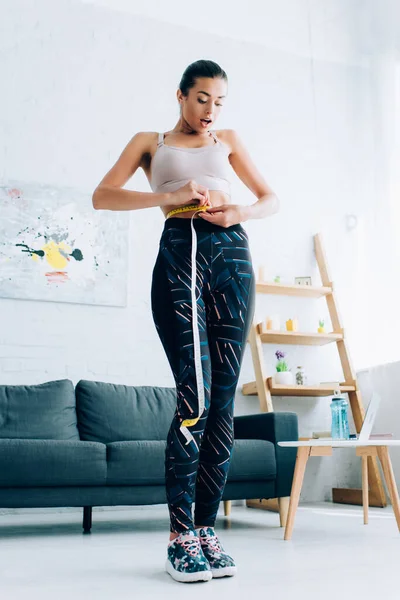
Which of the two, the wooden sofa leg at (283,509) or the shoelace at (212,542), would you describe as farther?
the wooden sofa leg at (283,509)

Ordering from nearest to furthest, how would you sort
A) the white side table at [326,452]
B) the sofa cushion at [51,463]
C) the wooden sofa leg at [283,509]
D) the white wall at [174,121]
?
the white side table at [326,452], the sofa cushion at [51,463], the wooden sofa leg at [283,509], the white wall at [174,121]

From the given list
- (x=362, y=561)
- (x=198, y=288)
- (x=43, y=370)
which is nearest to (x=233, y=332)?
(x=198, y=288)

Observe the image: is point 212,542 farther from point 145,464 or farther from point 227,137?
point 145,464

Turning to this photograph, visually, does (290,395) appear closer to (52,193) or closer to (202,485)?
(52,193)

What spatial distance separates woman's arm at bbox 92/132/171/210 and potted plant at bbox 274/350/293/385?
2640mm

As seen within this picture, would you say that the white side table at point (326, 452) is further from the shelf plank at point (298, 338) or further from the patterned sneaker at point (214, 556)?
the shelf plank at point (298, 338)

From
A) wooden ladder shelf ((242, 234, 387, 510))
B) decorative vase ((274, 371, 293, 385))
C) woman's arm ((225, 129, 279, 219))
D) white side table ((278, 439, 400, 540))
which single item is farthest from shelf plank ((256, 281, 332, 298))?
woman's arm ((225, 129, 279, 219))

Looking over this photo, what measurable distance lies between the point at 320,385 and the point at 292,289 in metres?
0.67

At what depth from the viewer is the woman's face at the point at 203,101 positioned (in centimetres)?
173

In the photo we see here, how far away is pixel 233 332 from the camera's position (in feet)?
5.53

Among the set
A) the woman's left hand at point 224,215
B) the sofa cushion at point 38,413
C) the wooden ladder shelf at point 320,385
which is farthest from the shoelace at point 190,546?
the wooden ladder shelf at point 320,385

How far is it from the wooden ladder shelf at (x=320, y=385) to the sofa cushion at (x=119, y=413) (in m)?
0.80

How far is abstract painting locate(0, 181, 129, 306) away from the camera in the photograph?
3898 millimetres

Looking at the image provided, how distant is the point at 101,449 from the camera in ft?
9.39
